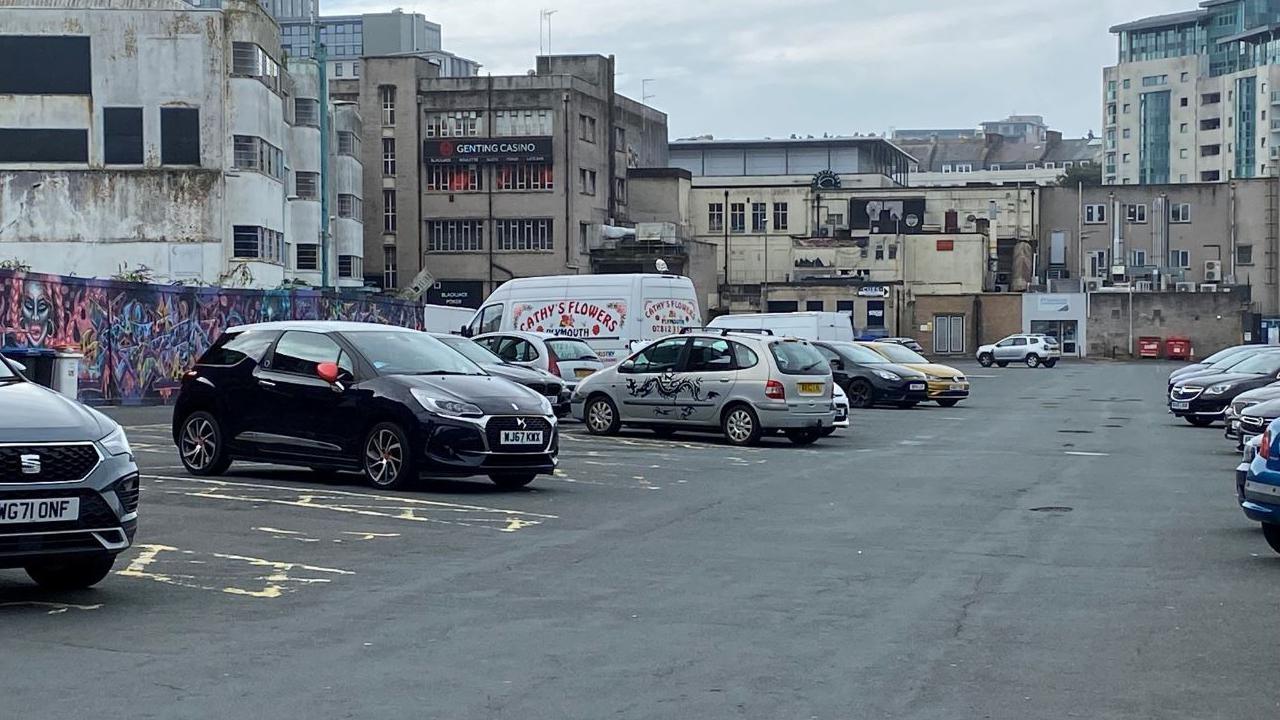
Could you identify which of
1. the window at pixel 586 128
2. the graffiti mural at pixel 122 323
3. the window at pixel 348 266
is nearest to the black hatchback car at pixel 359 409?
the graffiti mural at pixel 122 323

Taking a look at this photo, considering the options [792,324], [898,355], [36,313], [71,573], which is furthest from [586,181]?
[71,573]

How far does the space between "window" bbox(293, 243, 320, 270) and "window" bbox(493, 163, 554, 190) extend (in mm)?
24022

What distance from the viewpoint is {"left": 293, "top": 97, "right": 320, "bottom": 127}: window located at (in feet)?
216

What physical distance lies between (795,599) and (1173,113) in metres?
168

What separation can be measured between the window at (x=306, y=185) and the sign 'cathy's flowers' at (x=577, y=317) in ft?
107

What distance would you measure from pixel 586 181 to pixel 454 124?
24.6 ft

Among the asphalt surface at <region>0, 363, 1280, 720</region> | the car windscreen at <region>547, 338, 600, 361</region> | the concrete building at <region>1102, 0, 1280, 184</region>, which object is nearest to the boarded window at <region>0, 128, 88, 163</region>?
the car windscreen at <region>547, 338, 600, 361</region>

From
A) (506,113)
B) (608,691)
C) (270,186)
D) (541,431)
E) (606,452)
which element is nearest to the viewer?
(608,691)

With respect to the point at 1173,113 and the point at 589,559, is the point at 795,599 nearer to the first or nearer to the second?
the point at 589,559

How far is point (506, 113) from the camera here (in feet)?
292

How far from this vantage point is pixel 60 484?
9141 millimetres

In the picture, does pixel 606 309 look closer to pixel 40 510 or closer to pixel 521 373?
pixel 521 373

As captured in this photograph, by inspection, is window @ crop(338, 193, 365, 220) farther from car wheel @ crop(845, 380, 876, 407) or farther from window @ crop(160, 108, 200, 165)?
car wheel @ crop(845, 380, 876, 407)

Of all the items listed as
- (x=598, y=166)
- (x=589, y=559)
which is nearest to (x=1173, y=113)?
(x=598, y=166)
